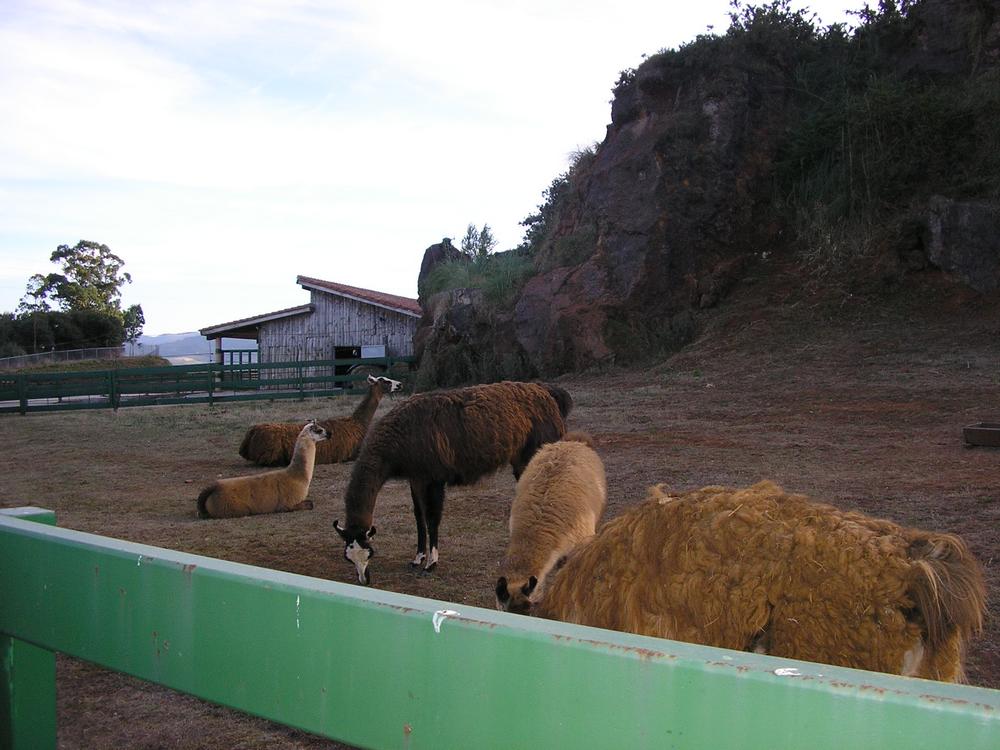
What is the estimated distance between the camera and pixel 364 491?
7422 mm

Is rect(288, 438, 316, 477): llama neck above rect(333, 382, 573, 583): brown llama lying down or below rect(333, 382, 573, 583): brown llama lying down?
below

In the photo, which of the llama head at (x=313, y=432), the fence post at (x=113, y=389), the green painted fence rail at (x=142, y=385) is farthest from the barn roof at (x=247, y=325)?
the llama head at (x=313, y=432)

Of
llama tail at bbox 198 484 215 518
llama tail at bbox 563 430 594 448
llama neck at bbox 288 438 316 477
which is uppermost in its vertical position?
llama tail at bbox 563 430 594 448

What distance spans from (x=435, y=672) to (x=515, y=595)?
9.42ft

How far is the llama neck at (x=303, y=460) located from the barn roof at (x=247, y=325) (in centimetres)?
2330

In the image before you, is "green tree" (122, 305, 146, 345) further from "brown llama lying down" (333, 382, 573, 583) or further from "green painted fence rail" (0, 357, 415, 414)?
"brown llama lying down" (333, 382, 573, 583)

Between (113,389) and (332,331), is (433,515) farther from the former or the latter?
(332,331)

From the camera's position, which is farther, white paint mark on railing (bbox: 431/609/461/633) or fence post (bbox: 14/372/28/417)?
fence post (bbox: 14/372/28/417)

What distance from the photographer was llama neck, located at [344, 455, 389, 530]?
24.0ft

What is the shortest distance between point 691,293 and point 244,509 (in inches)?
570

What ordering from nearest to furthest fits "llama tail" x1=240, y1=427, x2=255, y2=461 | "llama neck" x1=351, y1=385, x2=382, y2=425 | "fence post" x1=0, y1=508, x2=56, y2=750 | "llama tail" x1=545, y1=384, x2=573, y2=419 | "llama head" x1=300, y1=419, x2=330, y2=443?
"fence post" x1=0, y1=508, x2=56, y2=750
"llama tail" x1=545, y1=384, x2=573, y2=419
"llama head" x1=300, y1=419, x2=330, y2=443
"llama tail" x1=240, y1=427, x2=255, y2=461
"llama neck" x1=351, y1=385, x2=382, y2=425

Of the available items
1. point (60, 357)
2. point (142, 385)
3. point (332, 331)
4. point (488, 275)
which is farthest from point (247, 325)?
point (60, 357)

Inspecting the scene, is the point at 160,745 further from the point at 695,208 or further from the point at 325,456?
the point at 695,208

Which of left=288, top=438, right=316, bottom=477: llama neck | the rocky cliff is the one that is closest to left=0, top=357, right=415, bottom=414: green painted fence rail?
the rocky cliff
